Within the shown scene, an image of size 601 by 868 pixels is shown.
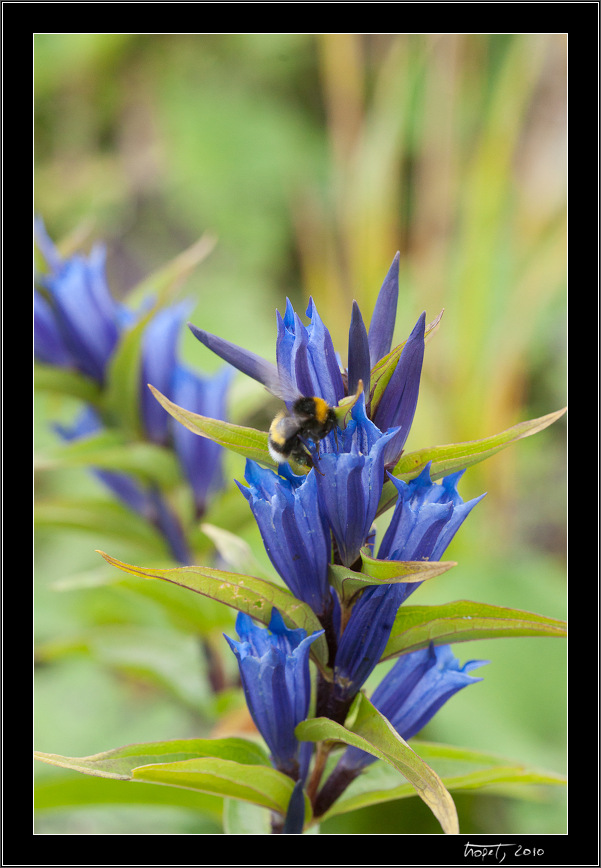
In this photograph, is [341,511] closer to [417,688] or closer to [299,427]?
[299,427]

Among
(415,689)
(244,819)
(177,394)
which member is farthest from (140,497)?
(415,689)

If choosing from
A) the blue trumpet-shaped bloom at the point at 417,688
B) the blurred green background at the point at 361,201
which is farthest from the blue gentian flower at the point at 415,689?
the blurred green background at the point at 361,201

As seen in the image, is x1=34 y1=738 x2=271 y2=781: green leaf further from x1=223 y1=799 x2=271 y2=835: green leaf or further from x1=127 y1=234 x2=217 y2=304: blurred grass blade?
x1=127 y1=234 x2=217 y2=304: blurred grass blade

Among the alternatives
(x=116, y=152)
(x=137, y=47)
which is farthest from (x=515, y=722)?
(x=137, y=47)

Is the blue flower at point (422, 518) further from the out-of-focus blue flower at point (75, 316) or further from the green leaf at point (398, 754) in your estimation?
the out-of-focus blue flower at point (75, 316)

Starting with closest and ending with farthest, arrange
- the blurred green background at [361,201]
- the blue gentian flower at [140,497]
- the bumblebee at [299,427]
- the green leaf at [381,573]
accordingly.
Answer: the green leaf at [381,573] < the bumblebee at [299,427] < the blue gentian flower at [140,497] < the blurred green background at [361,201]
